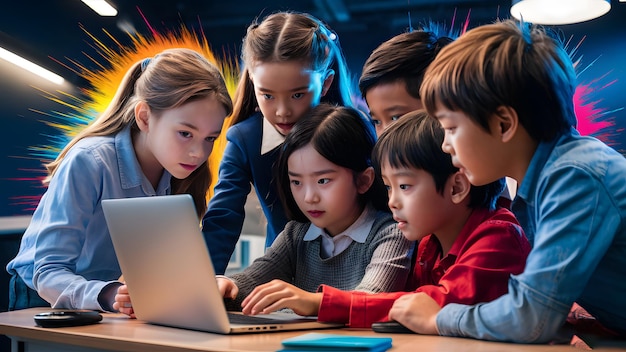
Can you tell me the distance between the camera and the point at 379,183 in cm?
144

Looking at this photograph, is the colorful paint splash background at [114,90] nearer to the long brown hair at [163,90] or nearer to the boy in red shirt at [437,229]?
the long brown hair at [163,90]

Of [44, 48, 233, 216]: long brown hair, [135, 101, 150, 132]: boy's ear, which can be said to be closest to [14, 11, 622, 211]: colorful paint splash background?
[44, 48, 233, 216]: long brown hair

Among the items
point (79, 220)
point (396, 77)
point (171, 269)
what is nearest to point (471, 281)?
point (171, 269)

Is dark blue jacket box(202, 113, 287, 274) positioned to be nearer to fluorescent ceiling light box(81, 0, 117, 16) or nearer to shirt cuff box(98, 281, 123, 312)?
shirt cuff box(98, 281, 123, 312)

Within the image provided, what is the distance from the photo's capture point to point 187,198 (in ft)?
3.19

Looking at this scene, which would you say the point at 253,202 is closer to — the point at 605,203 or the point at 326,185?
the point at 326,185

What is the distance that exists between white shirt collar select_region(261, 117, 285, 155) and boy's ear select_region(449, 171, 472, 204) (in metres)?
0.58

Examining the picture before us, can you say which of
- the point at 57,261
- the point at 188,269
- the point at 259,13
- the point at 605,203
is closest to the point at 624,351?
the point at 605,203

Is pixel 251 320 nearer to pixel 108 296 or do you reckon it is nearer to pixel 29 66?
pixel 108 296

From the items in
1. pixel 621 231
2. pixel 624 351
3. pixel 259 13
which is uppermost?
pixel 259 13

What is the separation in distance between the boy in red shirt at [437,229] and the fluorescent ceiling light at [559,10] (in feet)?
4.22

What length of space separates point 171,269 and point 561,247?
1.92 feet

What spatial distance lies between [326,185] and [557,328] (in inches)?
24.7

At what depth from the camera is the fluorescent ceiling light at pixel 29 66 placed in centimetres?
273
